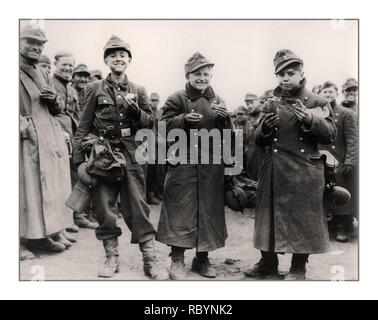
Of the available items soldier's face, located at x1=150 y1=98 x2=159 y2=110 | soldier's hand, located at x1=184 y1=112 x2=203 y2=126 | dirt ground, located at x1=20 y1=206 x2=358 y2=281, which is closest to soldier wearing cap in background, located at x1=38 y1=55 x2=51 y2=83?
soldier's face, located at x1=150 y1=98 x2=159 y2=110

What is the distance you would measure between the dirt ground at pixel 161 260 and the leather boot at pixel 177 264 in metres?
0.11

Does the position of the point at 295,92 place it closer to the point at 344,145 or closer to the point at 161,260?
the point at 344,145

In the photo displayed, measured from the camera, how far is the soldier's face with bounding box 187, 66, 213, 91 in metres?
5.95

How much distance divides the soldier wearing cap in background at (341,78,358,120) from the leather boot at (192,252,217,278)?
2.45 meters

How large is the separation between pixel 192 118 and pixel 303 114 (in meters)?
1.05

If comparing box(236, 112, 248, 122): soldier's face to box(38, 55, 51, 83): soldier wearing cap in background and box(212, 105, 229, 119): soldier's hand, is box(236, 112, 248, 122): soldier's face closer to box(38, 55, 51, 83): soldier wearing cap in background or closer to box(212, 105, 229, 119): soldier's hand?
box(212, 105, 229, 119): soldier's hand

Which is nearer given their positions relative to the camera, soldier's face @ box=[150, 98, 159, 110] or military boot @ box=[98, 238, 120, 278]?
military boot @ box=[98, 238, 120, 278]

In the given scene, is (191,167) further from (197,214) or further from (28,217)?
(28,217)

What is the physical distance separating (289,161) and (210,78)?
1.14 metres

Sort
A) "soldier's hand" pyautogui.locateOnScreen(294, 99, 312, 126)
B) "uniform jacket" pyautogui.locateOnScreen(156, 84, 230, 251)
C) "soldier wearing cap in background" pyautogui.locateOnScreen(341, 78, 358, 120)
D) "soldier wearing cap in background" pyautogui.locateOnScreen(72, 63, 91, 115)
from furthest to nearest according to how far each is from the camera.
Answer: "soldier wearing cap in background" pyautogui.locateOnScreen(72, 63, 91, 115), "soldier wearing cap in background" pyautogui.locateOnScreen(341, 78, 358, 120), "uniform jacket" pyautogui.locateOnScreen(156, 84, 230, 251), "soldier's hand" pyautogui.locateOnScreen(294, 99, 312, 126)

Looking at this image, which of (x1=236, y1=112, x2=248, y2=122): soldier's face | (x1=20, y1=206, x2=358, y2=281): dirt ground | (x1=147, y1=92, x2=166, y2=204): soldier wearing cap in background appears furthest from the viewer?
(x1=147, y1=92, x2=166, y2=204): soldier wearing cap in background

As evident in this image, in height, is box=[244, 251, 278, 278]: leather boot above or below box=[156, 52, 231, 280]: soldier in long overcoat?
below

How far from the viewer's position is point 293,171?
231 inches

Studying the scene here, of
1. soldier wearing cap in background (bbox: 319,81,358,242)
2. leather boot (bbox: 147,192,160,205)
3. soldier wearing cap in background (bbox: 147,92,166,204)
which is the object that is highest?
soldier wearing cap in background (bbox: 319,81,358,242)
